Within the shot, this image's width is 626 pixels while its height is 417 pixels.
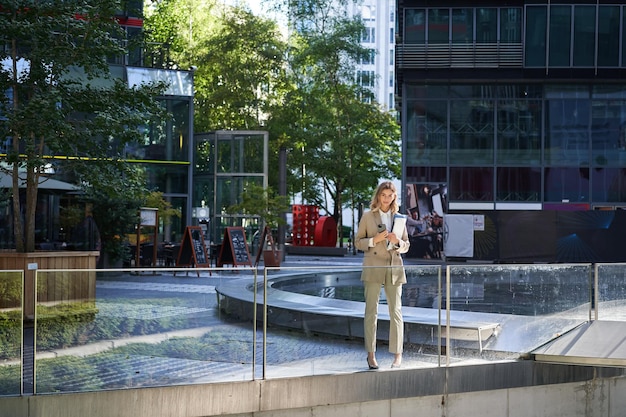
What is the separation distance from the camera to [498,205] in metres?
43.7

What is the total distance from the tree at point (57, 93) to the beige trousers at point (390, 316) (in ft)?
23.5

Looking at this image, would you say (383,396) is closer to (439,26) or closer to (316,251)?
(439,26)

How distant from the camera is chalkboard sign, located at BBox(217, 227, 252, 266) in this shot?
1109 inches

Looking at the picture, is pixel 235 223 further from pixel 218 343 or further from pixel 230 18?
pixel 218 343

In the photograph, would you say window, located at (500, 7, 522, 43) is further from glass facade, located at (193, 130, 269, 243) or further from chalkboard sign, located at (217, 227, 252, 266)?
chalkboard sign, located at (217, 227, 252, 266)

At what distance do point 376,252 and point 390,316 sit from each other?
63 cm

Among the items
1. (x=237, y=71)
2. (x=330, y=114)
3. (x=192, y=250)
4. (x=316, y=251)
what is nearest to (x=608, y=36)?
(x=330, y=114)

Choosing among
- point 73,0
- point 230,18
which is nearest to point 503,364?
point 73,0

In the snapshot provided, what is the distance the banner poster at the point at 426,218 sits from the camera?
3903 cm

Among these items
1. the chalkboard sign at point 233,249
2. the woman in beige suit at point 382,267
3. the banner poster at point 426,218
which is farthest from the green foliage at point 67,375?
the banner poster at point 426,218

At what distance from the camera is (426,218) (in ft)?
136

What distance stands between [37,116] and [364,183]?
40.2 m

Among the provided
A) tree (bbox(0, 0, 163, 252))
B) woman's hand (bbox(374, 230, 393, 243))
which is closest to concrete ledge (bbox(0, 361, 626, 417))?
woman's hand (bbox(374, 230, 393, 243))

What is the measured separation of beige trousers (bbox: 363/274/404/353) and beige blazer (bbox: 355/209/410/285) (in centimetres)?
6
